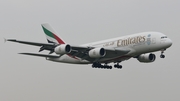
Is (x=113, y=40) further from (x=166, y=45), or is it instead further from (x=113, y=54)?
(x=166, y=45)

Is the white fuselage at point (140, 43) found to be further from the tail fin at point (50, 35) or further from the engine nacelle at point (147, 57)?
the tail fin at point (50, 35)

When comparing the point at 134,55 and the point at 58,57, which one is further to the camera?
the point at 58,57

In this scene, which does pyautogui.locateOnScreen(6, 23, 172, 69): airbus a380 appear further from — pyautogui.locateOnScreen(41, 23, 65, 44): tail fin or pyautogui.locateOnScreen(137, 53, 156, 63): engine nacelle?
pyautogui.locateOnScreen(41, 23, 65, 44): tail fin

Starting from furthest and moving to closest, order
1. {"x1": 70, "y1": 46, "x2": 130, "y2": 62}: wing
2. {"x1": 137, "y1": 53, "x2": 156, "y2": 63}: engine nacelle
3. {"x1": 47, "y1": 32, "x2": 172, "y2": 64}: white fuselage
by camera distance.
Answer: {"x1": 137, "y1": 53, "x2": 156, "y2": 63}: engine nacelle → {"x1": 70, "y1": 46, "x2": 130, "y2": 62}: wing → {"x1": 47, "y1": 32, "x2": 172, "y2": 64}: white fuselage

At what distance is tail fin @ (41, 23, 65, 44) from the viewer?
71.8 metres

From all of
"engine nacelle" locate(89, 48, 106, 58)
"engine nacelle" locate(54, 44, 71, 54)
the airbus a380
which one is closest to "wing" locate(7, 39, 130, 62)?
the airbus a380

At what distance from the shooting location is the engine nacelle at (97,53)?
6384 cm

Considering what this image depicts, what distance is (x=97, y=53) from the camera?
209 ft

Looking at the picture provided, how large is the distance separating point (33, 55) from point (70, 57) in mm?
5030

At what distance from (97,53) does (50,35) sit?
37.2ft

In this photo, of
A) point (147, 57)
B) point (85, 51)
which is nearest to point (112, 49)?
point (85, 51)

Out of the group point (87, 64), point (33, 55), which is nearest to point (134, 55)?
point (87, 64)

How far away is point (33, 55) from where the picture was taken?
67.1 m

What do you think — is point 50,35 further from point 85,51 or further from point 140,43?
point 140,43
